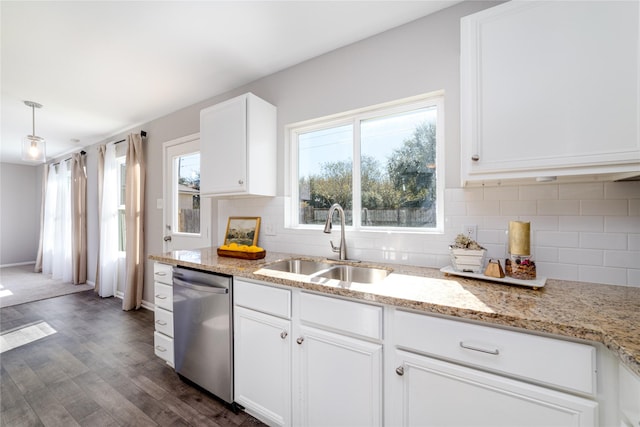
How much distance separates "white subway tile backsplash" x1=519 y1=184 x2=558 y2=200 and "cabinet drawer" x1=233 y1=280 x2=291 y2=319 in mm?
1344

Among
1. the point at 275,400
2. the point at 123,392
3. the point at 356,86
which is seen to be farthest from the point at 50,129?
the point at 275,400

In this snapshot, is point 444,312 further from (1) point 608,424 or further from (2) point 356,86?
(2) point 356,86

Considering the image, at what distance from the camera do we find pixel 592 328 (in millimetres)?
776

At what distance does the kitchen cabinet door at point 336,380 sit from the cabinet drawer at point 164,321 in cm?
122

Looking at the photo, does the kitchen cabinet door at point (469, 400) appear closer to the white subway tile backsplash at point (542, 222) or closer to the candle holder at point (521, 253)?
the candle holder at point (521, 253)

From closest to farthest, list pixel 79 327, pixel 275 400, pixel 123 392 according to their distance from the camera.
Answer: pixel 275 400, pixel 123 392, pixel 79 327

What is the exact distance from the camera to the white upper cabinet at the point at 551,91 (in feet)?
3.21

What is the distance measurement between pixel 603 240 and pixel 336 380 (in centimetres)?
142

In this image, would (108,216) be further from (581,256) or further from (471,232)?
(581,256)

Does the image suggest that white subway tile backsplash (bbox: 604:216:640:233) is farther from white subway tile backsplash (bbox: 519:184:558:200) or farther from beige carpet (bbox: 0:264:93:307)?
beige carpet (bbox: 0:264:93:307)

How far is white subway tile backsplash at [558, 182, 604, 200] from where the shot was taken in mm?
1246

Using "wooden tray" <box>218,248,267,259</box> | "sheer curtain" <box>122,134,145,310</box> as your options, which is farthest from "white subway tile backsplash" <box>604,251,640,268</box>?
"sheer curtain" <box>122,134,145,310</box>

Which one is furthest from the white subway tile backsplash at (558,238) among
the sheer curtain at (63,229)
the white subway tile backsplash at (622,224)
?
the sheer curtain at (63,229)

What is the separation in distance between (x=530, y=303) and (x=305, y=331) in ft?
3.17
